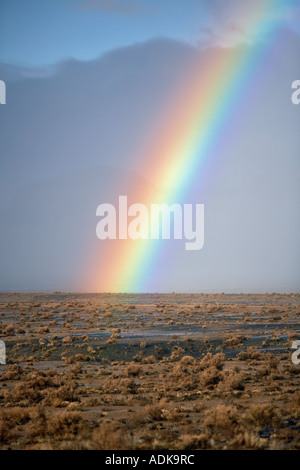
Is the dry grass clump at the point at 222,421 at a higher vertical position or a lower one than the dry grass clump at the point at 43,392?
higher

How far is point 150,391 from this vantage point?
26.0 m

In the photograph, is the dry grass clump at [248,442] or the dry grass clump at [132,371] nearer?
the dry grass clump at [248,442]

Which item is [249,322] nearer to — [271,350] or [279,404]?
[271,350]

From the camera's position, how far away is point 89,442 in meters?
14.8

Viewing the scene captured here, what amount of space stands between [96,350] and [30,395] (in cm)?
1786

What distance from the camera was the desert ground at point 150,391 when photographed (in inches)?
628

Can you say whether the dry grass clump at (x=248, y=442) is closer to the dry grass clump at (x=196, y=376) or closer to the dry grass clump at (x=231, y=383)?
the dry grass clump at (x=231, y=383)

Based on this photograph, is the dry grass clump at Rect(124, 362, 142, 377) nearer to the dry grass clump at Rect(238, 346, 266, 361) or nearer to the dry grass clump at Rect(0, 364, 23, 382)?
the dry grass clump at Rect(0, 364, 23, 382)

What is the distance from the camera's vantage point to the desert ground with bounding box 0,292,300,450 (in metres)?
15.9

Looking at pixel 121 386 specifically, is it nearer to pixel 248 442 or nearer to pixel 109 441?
pixel 109 441

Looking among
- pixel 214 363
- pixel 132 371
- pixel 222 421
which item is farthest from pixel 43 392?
pixel 214 363

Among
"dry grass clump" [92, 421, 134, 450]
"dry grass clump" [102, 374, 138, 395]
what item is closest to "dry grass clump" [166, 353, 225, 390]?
"dry grass clump" [102, 374, 138, 395]

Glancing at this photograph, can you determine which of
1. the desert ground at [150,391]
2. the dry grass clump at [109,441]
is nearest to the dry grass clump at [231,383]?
the desert ground at [150,391]
